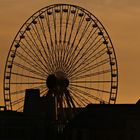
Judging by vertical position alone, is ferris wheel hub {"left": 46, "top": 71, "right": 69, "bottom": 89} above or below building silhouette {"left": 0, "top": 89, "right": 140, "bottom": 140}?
above

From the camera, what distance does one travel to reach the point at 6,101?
141000mm

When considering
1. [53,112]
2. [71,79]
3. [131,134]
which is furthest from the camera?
[53,112]

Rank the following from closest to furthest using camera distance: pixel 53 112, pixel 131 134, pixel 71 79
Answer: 1. pixel 131 134
2. pixel 71 79
3. pixel 53 112

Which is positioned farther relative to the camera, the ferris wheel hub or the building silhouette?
the ferris wheel hub

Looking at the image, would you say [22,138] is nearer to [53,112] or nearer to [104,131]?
[53,112]

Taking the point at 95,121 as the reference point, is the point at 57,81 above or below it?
above

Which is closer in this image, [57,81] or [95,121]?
[95,121]

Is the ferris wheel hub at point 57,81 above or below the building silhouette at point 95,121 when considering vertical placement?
above

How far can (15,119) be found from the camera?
153625mm

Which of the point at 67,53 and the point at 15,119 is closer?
the point at 67,53

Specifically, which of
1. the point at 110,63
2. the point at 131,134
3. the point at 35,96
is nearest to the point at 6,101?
the point at 35,96

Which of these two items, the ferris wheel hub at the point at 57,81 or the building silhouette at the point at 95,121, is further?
the ferris wheel hub at the point at 57,81

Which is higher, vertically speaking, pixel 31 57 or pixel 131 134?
pixel 31 57

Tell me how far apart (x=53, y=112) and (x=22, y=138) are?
5963 millimetres
